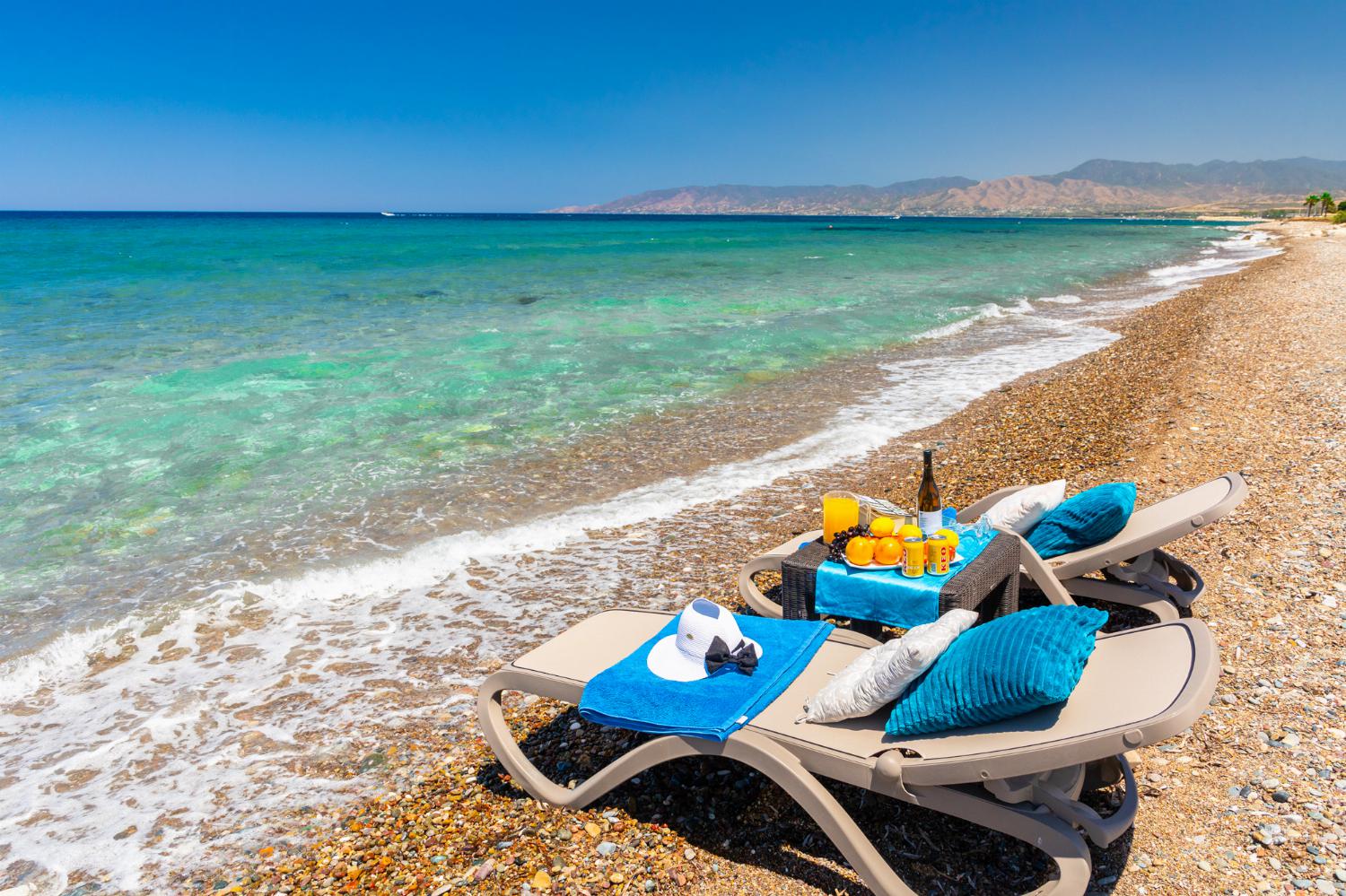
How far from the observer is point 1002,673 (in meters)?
2.93

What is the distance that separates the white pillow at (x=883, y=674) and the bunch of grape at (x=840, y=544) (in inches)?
50.6

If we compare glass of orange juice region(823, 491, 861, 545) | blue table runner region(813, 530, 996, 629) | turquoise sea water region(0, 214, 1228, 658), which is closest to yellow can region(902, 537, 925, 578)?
blue table runner region(813, 530, 996, 629)

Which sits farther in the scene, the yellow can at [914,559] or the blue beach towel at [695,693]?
the yellow can at [914,559]

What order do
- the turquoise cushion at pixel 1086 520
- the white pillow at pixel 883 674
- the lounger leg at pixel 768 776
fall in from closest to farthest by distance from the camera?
the lounger leg at pixel 768 776
the white pillow at pixel 883 674
the turquoise cushion at pixel 1086 520

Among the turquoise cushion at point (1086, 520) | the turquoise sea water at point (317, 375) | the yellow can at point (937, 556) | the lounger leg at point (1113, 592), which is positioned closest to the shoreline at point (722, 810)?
the lounger leg at point (1113, 592)

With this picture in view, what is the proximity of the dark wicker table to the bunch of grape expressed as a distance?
45 mm

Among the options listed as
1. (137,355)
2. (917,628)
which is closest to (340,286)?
(137,355)

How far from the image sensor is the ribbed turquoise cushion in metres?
2.86

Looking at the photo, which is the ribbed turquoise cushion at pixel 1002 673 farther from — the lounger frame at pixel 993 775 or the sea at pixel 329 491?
the sea at pixel 329 491

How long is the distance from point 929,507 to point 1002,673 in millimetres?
2093

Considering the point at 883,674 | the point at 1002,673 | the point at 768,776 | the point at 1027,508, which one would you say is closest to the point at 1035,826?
the point at 1002,673

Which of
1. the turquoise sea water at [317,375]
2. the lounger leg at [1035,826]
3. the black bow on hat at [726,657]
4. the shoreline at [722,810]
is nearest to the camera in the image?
the lounger leg at [1035,826]

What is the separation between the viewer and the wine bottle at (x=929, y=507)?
15.5 feet

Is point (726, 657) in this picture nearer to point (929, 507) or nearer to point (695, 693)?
point (695, 693)
